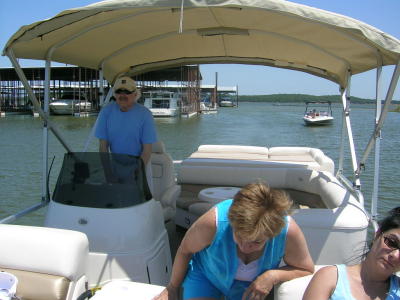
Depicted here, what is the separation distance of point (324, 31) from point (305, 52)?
3.27ft

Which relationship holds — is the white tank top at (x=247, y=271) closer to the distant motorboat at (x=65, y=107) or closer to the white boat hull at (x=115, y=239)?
the white boat hull at (x=115, y=239)

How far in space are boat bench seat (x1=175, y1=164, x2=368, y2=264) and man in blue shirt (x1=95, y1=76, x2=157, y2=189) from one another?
858 mm

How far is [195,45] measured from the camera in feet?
15.8

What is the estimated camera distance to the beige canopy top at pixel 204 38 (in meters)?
2.68

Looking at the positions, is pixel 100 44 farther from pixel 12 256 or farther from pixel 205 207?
pixel 12 256

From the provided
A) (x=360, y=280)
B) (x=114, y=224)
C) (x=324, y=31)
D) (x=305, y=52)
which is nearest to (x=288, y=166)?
(x=305, y=52)

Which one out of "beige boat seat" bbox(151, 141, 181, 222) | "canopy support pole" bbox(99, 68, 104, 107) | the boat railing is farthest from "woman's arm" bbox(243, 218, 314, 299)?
"canopy support pole" bbox(99, 68, 104, 107)

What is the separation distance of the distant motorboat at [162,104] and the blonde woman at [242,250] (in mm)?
39283

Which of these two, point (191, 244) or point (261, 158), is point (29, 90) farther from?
point (261, 158)

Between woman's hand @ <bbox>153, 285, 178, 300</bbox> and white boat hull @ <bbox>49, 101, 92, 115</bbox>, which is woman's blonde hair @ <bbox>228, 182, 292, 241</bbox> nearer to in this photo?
woman's hand @ <bbox>153, 285, 178, 300</bbox>

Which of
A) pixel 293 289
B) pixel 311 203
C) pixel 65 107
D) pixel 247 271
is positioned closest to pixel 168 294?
pixel 247 271

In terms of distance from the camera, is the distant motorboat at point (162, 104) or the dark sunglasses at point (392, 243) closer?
the dark sunglasses at point (392, 243)

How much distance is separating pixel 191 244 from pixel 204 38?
10.1ft

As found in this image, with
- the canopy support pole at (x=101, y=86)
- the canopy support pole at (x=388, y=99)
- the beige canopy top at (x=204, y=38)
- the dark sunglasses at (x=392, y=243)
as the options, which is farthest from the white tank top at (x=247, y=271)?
the canopy support pole at (x=101, y=86)
